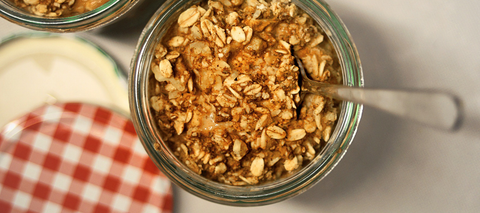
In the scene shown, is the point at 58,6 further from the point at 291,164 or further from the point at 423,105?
the point at 423,105

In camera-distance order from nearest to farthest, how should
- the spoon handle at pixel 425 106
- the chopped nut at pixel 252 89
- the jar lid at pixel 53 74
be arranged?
1. the spoon handle at pixel 425 106
2. the chopped nut at pixel 252 89
3. the jar lid at pixel 53 74

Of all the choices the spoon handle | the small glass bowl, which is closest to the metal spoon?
the spoon handle

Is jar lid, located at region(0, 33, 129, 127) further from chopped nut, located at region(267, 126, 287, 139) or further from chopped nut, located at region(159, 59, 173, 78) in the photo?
chopped nut, located at region(267, 126, 287, 139)

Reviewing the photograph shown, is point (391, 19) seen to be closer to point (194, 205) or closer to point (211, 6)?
point (211, 6)

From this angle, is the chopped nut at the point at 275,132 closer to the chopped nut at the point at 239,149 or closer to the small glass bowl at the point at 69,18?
the chopped nut at the point at 239,149

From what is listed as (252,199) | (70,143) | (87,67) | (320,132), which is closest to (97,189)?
(70,143)

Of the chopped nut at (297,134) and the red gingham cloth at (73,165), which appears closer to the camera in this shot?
the chopped nut at (297,134)

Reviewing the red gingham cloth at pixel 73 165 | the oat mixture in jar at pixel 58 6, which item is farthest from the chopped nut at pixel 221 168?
the oat mixture in jar at pixel 58 6
